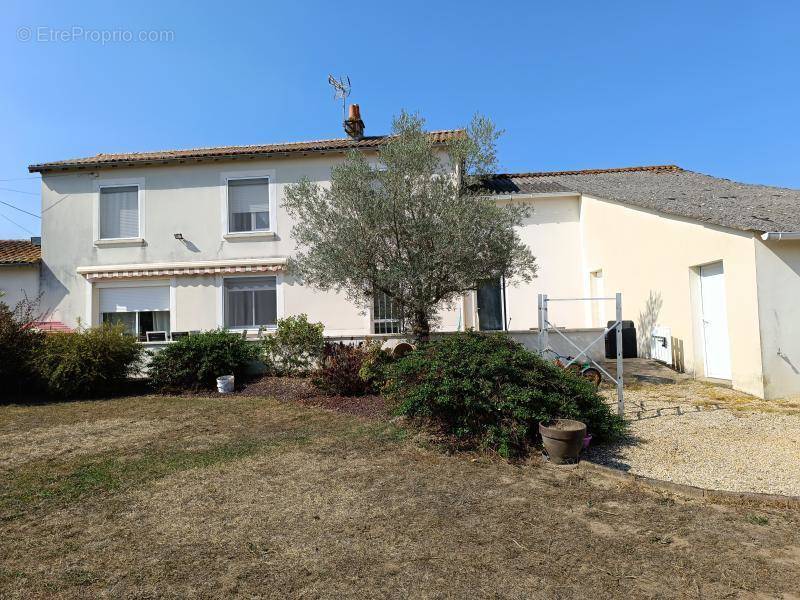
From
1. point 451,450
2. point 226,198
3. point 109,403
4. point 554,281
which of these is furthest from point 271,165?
point 451,450

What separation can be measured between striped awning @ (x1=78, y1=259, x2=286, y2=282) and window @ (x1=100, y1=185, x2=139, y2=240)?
1140 millimetres

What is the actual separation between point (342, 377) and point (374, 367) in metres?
0.75

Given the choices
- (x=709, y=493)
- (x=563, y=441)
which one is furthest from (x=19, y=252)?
(x=709, y=493)

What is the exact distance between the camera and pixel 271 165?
15000mm

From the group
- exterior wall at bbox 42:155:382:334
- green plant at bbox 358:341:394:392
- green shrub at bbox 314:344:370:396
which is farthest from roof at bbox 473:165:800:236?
exterior wall at bbox 42:155:382:334

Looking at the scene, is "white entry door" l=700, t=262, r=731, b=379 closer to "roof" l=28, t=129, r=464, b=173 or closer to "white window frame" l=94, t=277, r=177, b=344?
"roof" l=28, t=129, r=464, b=173

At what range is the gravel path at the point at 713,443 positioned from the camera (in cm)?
554

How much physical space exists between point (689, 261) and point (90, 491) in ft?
39.7

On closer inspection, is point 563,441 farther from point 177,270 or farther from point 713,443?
point 177,270

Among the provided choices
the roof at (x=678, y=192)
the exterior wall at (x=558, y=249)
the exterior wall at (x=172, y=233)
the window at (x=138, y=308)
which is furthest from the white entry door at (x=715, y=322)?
the window at (x=138, y=308)

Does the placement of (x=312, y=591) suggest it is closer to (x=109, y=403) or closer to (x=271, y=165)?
(x=109, y=403)

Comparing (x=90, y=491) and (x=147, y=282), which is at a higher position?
(x=147, y=282)

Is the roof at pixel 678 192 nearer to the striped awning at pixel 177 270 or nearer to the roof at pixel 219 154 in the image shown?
the roof at pixel 219 154

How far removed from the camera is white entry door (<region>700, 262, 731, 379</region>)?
1038 cm
